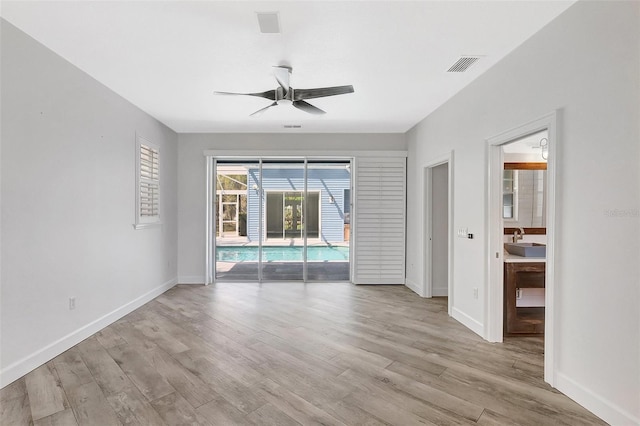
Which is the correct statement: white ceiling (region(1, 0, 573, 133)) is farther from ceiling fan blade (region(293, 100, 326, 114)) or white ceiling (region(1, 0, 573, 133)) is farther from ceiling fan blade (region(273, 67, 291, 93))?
ceiling fan blade (region(293, 100, 326, 114))

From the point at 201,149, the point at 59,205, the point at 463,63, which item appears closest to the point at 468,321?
the point at 463,63

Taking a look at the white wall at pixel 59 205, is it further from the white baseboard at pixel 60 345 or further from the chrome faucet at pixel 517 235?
the chrome faucet at pixel 517 235

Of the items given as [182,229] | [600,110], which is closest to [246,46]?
[600,110]

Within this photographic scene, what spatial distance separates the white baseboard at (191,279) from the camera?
17.4 feet

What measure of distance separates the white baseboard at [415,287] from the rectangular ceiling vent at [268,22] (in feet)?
13.4

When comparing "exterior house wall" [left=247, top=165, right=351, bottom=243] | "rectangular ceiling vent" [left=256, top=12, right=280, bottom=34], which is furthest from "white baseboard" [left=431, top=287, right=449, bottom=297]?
"rectangular ceiling vent" [left=256, top=12, right=280, bottom=34]

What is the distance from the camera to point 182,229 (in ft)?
17.4

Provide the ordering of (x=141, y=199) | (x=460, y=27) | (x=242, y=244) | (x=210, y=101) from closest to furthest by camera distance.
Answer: (x=460, y=27)
(x=210, y=101)
(x=141, y=199)
(x=242, y=244)

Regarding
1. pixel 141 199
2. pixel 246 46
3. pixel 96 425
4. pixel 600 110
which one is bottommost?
pixel 96 425

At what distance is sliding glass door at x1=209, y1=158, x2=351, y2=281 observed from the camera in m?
5.88

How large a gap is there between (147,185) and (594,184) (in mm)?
4925

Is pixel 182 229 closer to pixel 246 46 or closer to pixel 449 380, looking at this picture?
pixel 246 46

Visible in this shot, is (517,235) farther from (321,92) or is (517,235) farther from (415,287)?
(321,92)

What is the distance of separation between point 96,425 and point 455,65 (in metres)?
4.01
